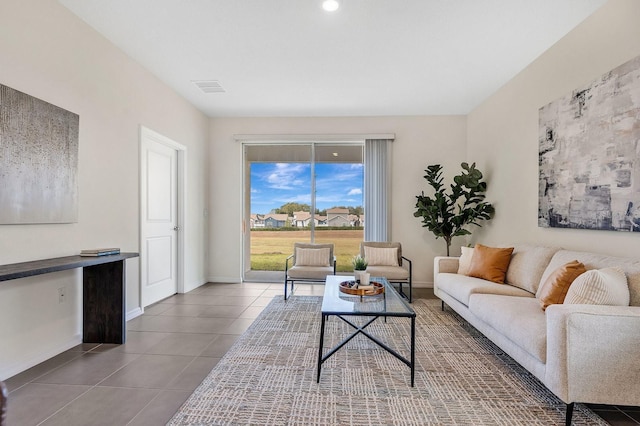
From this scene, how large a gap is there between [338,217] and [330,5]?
362 centimetres

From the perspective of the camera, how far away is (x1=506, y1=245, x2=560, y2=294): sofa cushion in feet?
9.82

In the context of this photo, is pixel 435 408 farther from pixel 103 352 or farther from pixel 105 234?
pixel 105 234

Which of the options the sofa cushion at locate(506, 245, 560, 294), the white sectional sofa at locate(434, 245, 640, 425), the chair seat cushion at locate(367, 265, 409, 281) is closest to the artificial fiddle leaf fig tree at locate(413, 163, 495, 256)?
the chair seat cushion at locate(367, 265, 409, 281)

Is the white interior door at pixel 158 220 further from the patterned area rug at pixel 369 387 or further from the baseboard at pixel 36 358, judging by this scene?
the patterned area rug at pixel 369 387

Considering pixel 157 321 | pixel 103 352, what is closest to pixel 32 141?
pixel 103 352

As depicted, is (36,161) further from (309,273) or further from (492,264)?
(492,264)

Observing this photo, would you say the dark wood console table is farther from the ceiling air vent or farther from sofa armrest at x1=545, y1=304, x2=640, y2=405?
sofa armrest at x1=545, y1=304, x2=640, y2=405

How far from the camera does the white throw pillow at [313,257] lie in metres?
4.82

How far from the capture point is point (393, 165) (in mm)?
5539

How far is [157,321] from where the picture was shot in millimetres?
3576

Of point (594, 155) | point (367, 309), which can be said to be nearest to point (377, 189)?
point (594, 155)

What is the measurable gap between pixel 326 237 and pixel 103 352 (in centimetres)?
371

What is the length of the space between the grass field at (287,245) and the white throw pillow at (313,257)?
0.90m

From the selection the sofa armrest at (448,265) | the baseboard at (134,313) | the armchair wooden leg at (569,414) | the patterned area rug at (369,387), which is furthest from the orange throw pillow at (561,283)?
the baseboard at (134,313)
